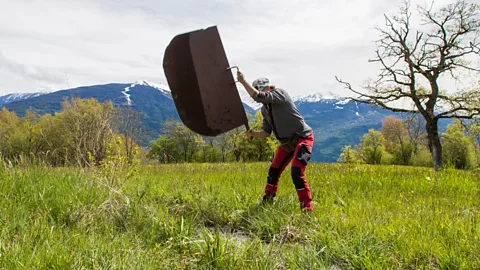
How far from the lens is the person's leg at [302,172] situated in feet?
15.5

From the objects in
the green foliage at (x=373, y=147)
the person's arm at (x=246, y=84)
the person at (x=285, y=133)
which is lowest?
the green foliage at (x=373, y=147)

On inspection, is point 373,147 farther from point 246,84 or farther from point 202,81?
point 202,81

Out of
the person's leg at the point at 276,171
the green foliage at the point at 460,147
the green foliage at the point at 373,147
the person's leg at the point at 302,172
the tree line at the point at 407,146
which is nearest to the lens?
the person's leg at the point at 302,172

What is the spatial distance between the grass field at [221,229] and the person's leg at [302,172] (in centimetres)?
19

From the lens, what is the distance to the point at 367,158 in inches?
2997

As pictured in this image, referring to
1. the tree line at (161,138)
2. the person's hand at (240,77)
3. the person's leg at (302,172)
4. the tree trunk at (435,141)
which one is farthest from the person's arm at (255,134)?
the tree line at (161,138)

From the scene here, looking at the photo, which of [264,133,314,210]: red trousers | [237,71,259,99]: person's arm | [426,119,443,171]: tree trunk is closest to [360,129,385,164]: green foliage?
[426,119,443,171]: tree trunk

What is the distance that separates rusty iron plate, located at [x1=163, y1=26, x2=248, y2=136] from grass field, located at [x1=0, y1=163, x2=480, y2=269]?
1214mm

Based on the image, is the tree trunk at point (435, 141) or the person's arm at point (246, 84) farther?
the tree trunk at point (435, 141)

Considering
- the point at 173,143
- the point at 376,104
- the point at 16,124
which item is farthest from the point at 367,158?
the point at 16,124

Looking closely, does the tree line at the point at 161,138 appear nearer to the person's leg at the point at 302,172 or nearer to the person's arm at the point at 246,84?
the person's leg at the point at 302,172

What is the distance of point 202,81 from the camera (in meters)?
4.09

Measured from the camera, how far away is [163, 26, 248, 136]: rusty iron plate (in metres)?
4.05

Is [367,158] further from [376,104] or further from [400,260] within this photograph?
[400,260]
